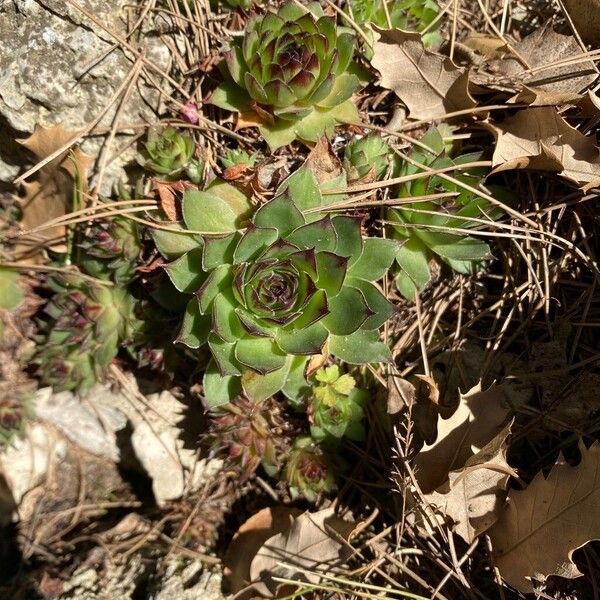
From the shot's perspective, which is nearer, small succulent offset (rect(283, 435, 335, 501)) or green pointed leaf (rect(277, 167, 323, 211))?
green pointed leaf (rect(277, 167, 323, 211))

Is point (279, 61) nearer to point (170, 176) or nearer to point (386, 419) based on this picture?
point (170, 176)

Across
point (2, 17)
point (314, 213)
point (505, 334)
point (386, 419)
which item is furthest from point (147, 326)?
point (505, 334)

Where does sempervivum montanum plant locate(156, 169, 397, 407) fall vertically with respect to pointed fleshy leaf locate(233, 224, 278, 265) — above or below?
below

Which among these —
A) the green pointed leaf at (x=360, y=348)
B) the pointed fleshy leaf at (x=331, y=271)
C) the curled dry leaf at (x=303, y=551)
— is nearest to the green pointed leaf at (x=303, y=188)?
the pointed fleshy leaf at (x=331, y=271)

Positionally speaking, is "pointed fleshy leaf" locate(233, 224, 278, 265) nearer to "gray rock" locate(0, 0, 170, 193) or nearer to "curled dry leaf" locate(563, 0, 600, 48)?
"gray rock" locate(0, 0, 170, 193)

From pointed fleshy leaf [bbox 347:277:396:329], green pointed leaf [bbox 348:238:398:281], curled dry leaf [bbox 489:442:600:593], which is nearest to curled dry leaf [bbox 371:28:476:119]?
green pointed leaf [bbox 348:238:398:281]
